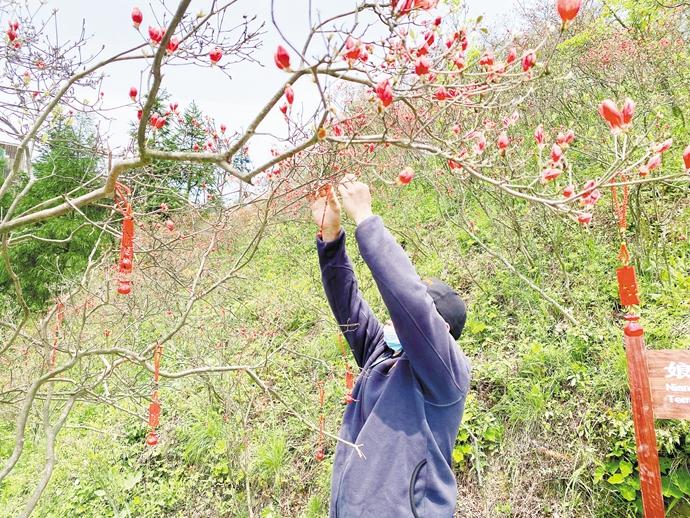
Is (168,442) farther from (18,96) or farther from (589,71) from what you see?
(589,71)

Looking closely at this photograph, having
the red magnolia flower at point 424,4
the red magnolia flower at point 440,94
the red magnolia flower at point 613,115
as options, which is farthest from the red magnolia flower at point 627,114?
the red magnolia flower at point 424,4

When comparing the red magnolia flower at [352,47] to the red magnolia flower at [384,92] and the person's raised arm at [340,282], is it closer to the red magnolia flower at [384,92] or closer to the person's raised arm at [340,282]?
the red magnolia flower at [384,92]

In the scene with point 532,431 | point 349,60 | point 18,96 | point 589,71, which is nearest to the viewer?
point 349,60

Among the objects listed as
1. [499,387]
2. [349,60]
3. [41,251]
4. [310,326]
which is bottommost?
[499,387]

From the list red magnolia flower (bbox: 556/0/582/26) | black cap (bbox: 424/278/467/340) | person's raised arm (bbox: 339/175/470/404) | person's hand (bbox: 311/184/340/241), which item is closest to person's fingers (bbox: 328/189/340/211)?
person's hand (bbox: 311/184/340/241)

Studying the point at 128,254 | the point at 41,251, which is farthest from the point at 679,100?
the point at 41,251

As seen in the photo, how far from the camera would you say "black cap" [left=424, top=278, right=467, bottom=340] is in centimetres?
144

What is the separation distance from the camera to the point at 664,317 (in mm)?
3064

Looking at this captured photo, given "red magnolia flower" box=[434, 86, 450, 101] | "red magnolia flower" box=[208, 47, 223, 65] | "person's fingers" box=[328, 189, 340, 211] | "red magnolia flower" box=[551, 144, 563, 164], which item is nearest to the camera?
"red magnolia flower" box=[434, 86, 450, 101]

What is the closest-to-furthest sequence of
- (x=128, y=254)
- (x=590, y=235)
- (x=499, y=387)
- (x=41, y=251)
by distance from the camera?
(x=128, y=254) → (x=499, y=387) → (x=590, y=235) → (x=41, y=251)

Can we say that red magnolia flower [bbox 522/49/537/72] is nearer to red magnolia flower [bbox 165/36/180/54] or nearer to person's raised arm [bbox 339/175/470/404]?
person's raised arm [bbox 339/175/470/404]

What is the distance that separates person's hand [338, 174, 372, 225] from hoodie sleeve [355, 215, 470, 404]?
0.04m

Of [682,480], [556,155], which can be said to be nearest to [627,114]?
[556,155]

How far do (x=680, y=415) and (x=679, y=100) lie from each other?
11.6 ft
